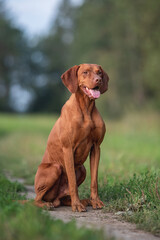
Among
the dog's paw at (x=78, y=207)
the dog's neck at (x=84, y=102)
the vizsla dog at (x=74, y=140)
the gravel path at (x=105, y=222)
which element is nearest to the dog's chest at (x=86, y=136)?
the vizsla dog at (x=74, y=140)

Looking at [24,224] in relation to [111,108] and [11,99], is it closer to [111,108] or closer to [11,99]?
[111,108]

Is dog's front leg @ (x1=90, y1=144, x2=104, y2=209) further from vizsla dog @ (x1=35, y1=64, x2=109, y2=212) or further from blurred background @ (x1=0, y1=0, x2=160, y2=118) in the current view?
blurred background @ (x1=0, y1=0, x2=160, y2=118)

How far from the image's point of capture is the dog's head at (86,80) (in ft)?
14.0

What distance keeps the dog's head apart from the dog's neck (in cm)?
7

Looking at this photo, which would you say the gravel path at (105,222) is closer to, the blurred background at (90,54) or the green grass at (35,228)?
Result: the green grass at (35,228)

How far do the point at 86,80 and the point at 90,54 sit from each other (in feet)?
95.6

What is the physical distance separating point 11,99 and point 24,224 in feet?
155

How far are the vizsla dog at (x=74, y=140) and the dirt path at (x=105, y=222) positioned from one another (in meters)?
0.15

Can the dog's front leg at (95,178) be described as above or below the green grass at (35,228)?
above

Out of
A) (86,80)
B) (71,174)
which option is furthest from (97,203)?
(86,80)

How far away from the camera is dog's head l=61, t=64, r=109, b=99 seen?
425 cm

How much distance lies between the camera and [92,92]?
4.28 m

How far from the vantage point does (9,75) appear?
5050 centimetres

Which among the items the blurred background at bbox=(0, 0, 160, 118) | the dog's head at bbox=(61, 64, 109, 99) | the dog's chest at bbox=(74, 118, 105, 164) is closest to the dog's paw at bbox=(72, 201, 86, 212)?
the dog's chest at bbox=(74, 118, 105, 164)
